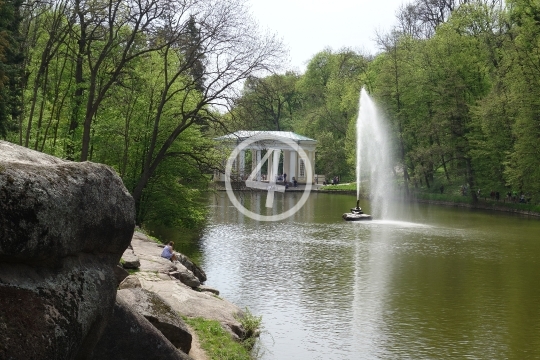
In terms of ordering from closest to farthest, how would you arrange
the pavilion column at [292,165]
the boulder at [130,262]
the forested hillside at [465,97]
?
the boulder at [130,262] → the forested hillside at [465,97] → the pavilion column at [292,165]

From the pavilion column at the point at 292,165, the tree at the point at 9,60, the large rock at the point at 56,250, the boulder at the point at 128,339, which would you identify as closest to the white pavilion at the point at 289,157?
the pavilion column at the point at 292,165

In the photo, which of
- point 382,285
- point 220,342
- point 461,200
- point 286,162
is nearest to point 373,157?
point 461,200

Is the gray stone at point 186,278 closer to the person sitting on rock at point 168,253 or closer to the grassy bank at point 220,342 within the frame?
the person sitting on rock at point 168,253

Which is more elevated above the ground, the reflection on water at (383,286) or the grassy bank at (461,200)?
→ the grassy bank at (461,200)

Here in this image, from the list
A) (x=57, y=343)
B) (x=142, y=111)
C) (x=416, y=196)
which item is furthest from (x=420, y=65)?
(x=57, y=343)

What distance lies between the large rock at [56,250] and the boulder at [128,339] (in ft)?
1.77

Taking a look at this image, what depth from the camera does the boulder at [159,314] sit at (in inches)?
359

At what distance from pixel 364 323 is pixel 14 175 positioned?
11.7 metres

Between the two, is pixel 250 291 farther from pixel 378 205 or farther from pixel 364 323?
pixel 378 205

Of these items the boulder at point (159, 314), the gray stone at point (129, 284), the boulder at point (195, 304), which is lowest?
the boulder at point (195, 304)

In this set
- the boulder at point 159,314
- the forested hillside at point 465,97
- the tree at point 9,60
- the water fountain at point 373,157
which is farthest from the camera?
the water fountain at point 373,157

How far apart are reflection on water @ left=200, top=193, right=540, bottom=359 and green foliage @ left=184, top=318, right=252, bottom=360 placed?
4.28 ft

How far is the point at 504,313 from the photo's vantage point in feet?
54.8

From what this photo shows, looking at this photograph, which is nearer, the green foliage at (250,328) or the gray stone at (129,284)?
the gray stone at (129,284)
